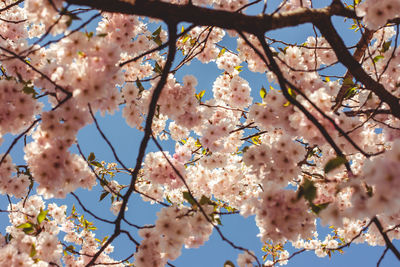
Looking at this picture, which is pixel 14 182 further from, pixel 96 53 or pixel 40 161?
pixel 96 53

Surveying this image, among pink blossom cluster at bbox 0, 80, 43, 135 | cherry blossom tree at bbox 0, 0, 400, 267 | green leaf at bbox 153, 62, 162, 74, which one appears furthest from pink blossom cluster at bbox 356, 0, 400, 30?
pink blossom cluster at bbox 0, 80, 43, 135

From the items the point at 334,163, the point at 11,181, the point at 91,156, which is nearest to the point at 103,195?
the point at 91,156

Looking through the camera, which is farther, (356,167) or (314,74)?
(356,167)

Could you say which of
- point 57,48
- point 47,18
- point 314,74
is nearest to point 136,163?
point 57,48

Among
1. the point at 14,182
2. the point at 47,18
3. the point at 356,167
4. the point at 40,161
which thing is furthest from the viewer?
the point at 356,167

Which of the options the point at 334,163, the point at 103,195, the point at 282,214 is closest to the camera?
the point at 334,163

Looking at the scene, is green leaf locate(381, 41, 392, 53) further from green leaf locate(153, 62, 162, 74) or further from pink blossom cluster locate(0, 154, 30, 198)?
pink blossom cluster locate(0, 154, 30, 198)

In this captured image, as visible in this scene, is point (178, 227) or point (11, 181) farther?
point (11, 181)

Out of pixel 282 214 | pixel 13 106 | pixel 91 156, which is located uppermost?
pixel 91 156

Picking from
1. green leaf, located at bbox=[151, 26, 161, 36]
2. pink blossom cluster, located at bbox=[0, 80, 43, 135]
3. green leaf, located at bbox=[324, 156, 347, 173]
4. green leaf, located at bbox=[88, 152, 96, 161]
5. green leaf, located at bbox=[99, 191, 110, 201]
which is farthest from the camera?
green leaf, located at bbox=[88, 152, 96, 161]

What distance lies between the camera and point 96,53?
2.09 meters

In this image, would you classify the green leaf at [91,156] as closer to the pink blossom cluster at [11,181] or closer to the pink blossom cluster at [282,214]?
the pink blossom cluster at [11,181]

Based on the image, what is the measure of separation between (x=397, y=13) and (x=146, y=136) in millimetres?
2514

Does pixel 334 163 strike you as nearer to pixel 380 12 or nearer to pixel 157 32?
pixel 380 12
